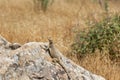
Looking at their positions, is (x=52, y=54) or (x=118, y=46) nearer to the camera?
(x=52, y=54)

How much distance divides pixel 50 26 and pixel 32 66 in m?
5.82

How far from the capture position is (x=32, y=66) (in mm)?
3955

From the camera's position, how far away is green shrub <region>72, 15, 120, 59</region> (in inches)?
276

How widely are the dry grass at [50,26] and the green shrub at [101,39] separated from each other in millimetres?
316

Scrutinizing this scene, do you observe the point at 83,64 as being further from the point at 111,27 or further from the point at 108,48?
the point at 111,27

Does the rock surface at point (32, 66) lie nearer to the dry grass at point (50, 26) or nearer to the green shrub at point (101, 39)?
the dry grass at point (50, 26)

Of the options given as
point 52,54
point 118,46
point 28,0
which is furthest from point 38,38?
point 28,0

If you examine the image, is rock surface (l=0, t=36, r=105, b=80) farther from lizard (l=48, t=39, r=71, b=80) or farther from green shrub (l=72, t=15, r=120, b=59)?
green shrub (l=72, t=15, r=120, b=59)

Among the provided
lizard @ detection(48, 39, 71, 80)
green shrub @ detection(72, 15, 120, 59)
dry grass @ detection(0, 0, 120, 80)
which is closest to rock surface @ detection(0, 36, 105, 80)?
lizard @ detection(48, 39, 71, 80)

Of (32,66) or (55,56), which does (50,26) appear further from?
(32,66)

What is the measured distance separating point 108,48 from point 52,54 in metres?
3.01

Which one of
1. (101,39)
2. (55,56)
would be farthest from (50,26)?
(55,56)

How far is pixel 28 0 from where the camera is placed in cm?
1525

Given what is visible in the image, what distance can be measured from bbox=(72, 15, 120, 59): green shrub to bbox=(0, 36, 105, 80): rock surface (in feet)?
9.23
